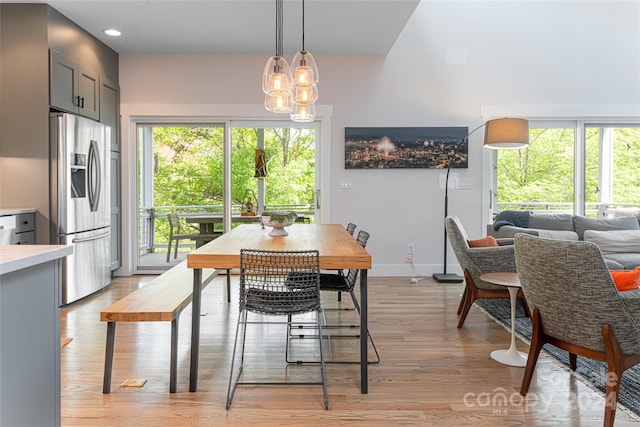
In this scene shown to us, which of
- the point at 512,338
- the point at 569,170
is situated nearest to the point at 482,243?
the point at 512,338

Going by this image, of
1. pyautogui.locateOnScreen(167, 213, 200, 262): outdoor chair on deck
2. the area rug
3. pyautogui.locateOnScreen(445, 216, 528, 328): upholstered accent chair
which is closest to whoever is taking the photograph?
the area rug

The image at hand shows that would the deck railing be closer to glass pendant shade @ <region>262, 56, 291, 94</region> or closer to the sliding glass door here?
the sliding glass door

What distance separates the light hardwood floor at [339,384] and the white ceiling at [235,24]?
2.88 m

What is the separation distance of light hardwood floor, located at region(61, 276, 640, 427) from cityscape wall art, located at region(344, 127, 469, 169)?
2.31m

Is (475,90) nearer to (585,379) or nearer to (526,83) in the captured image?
(526,83)

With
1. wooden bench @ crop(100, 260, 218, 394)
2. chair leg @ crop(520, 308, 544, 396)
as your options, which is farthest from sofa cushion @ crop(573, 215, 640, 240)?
wooden bench @ crop(100, 260, 218, 394)

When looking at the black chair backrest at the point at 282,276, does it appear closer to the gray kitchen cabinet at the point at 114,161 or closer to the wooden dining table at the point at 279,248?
the wooden dining table at the point at 279,248

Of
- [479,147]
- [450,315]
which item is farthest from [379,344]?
[479,147]

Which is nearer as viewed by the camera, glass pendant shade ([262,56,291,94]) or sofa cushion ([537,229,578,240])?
glass pendant shade ([262,56,291,94])

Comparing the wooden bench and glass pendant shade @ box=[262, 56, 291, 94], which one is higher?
glass pendant shade @ box=[262, 56, 291, 94]

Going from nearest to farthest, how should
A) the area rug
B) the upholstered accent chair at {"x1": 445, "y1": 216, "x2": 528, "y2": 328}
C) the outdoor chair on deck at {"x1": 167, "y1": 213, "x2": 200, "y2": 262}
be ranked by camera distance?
the area rug < the upholstered accent chair at {"x1": 445, "y1": 216, "x2": 528, "y2": 328} < the outdoor chair on deck at {"x1": 167, "y1": 213, "x2": 200, "y2": 262}

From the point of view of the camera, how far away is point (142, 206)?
5531 millimetres

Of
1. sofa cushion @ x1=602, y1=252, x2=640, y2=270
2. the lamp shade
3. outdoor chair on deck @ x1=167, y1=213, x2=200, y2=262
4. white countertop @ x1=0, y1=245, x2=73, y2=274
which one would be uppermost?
the lamp shade

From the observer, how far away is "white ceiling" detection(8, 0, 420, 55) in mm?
3900
